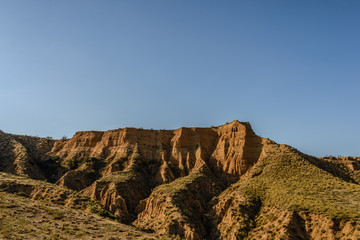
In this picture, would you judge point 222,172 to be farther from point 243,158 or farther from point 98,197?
point 98,197

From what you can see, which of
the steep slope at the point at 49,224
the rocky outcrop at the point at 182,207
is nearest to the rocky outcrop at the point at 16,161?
the steep slope at the point at 49,224

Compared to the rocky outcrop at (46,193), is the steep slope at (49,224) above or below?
below

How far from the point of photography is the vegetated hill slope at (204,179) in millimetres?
45719

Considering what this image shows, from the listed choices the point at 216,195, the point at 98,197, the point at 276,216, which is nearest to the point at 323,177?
the point at 276,216

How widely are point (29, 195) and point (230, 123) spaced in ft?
153

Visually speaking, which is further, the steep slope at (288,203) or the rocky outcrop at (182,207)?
the rocky outcrop at (182,207)

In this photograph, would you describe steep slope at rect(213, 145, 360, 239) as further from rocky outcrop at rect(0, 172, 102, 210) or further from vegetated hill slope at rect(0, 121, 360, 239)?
rocky outcrop at rect(0, 172, 102, 210)

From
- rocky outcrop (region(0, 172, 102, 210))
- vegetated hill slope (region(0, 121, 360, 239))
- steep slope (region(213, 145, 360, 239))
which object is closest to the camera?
steep slope (region(213, 145, 360, 239))

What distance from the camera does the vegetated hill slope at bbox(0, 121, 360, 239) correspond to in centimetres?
4572

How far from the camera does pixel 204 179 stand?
210 feet

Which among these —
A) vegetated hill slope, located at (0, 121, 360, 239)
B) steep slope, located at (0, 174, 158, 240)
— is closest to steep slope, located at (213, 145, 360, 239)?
vegetated hill slope, located at (0, 121, 360, 239)

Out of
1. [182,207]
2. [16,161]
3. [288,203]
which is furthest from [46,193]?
[288,203]

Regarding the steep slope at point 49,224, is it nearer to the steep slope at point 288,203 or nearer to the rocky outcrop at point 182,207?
the rocky outcrop at point 182,207

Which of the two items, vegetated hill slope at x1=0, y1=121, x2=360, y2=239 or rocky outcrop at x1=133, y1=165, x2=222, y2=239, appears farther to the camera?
rocky outcrop at x1=133, y1=165, x2=222, y2=239
